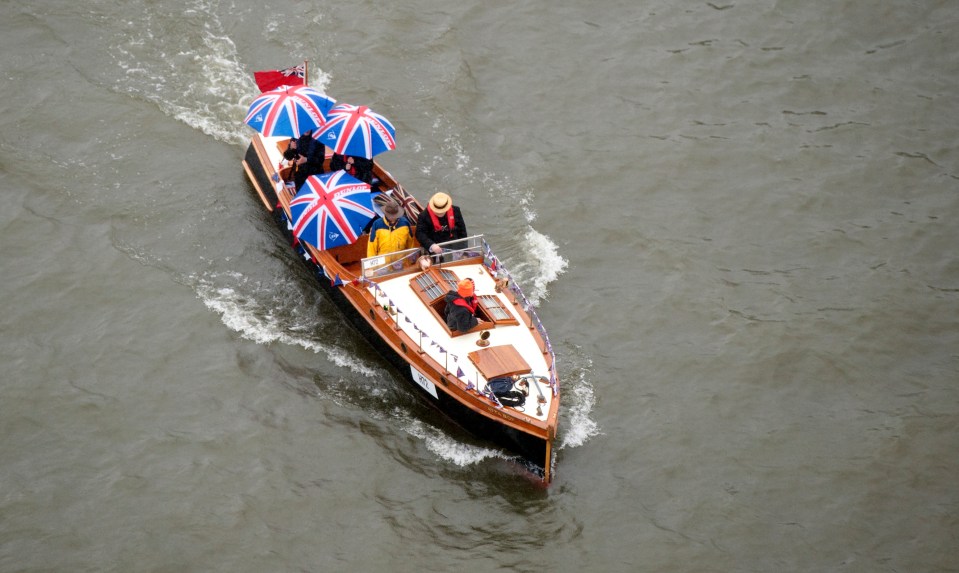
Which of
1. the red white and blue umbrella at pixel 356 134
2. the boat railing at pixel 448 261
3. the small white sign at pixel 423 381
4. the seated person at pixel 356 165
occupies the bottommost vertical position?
the small white sign at pixel 423 381

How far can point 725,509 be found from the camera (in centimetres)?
1567

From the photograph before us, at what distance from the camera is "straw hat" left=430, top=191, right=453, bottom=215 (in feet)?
56.9

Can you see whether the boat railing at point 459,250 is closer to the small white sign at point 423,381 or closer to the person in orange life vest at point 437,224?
the person in orange life vest at point 437,224

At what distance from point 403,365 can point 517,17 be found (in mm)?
12392

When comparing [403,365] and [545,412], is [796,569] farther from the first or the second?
[403,365]

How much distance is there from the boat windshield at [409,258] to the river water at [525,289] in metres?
1.58

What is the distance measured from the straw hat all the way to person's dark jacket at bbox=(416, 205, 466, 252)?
0.35ft

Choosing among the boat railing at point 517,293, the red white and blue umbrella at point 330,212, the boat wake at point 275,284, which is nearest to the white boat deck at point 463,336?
the boat railing at point 517,293

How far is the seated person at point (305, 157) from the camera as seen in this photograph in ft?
63.7

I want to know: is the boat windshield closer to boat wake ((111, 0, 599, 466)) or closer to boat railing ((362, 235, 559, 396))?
boat railing ((362, 235, 559, 396))

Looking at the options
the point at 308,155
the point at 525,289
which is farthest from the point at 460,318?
the point at 308,155

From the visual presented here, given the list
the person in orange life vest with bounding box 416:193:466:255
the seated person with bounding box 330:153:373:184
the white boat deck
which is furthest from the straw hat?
the seated person with bounding box 330:153:373:184

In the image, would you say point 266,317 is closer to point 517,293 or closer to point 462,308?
point 462,308

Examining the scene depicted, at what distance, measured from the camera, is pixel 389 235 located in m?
17.8
